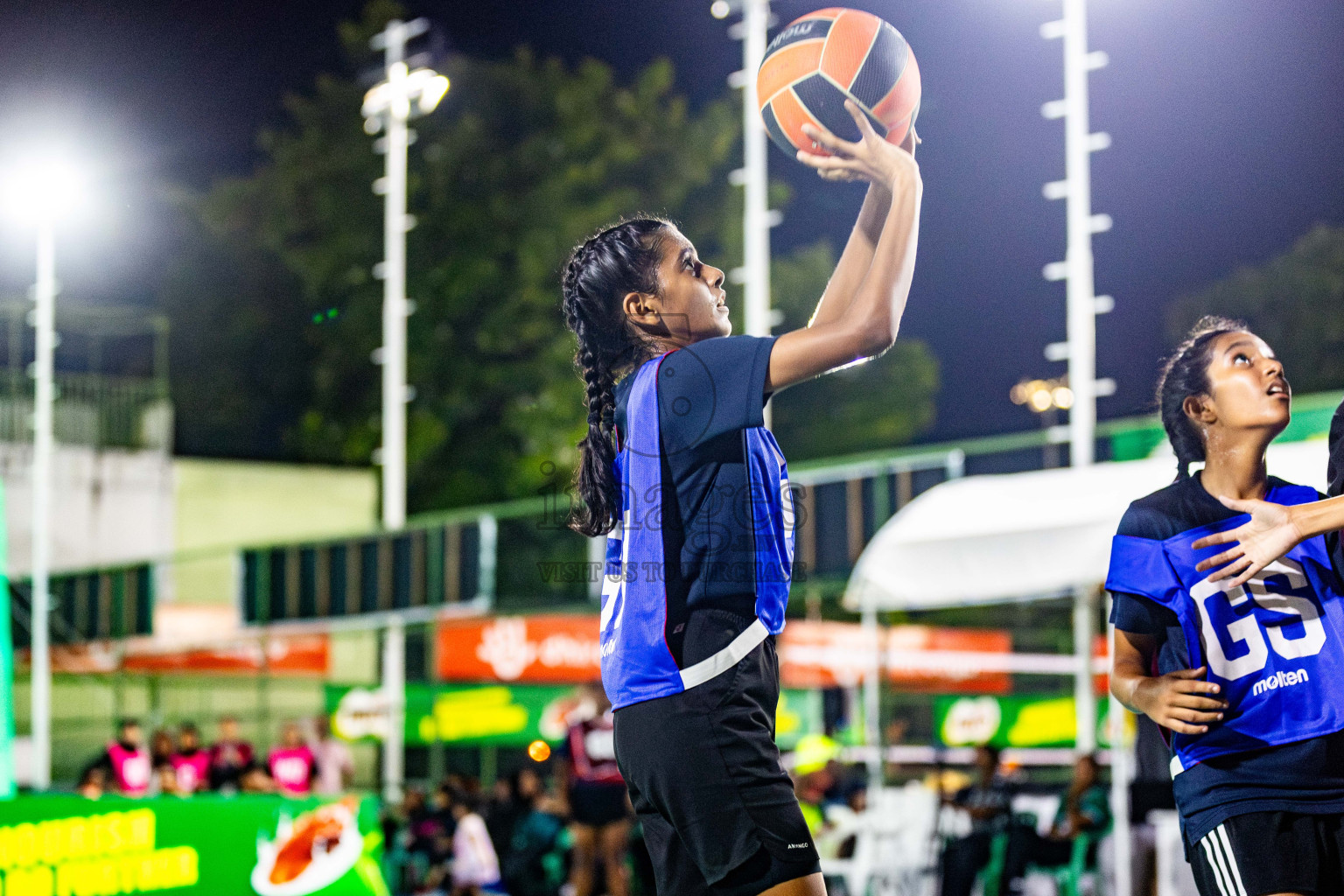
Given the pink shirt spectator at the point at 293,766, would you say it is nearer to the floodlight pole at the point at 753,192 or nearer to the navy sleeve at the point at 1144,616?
the floodlight pole at the point at 753,192

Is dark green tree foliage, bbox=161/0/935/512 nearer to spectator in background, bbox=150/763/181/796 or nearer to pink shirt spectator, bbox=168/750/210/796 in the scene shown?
pink shirt spectator, bbox=168/750/210/796

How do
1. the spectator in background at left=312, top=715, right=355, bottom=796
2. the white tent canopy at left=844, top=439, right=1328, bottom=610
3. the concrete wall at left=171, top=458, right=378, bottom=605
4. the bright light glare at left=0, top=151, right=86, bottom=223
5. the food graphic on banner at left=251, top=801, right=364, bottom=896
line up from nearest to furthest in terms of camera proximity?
the white tent canopy at left=844, top=439, right=1328, bottom=610 < the food graphic on banner at left=251, top=801, right=364, bottom=896 < the spectator in background at left=312, top=715, right=355, bottom=796 < the bright light glare at left=0, top=151, right=86, bottom=223 < the concrete wall at left=171, top=458, right=378, bottom=605

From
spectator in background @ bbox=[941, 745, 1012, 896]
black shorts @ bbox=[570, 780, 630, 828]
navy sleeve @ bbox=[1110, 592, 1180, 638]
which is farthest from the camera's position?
black shorts @ bbox=[570, 780, 630, 828]

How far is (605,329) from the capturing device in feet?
9.93

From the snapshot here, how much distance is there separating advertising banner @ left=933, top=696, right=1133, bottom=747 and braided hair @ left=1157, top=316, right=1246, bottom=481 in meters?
15.3

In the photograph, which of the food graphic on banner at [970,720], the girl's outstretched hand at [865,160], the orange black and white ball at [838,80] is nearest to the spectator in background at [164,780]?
the food graphic on banner at [970,720]

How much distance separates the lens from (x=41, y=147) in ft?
51.8

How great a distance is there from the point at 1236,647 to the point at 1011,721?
57.6 ft

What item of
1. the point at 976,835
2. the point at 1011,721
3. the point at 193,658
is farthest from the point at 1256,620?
the point at 193,658

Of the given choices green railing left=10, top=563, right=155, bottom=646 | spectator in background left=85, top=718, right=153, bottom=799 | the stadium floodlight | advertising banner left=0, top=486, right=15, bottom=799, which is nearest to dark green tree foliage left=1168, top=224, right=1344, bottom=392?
green railing left=10, top=563, right=155, bottom=646

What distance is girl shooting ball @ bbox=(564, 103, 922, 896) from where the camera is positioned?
2678 mm

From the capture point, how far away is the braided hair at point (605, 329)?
2.96 m

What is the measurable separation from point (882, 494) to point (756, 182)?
3040mm

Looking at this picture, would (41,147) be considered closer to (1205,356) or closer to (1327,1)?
(1327,1)
